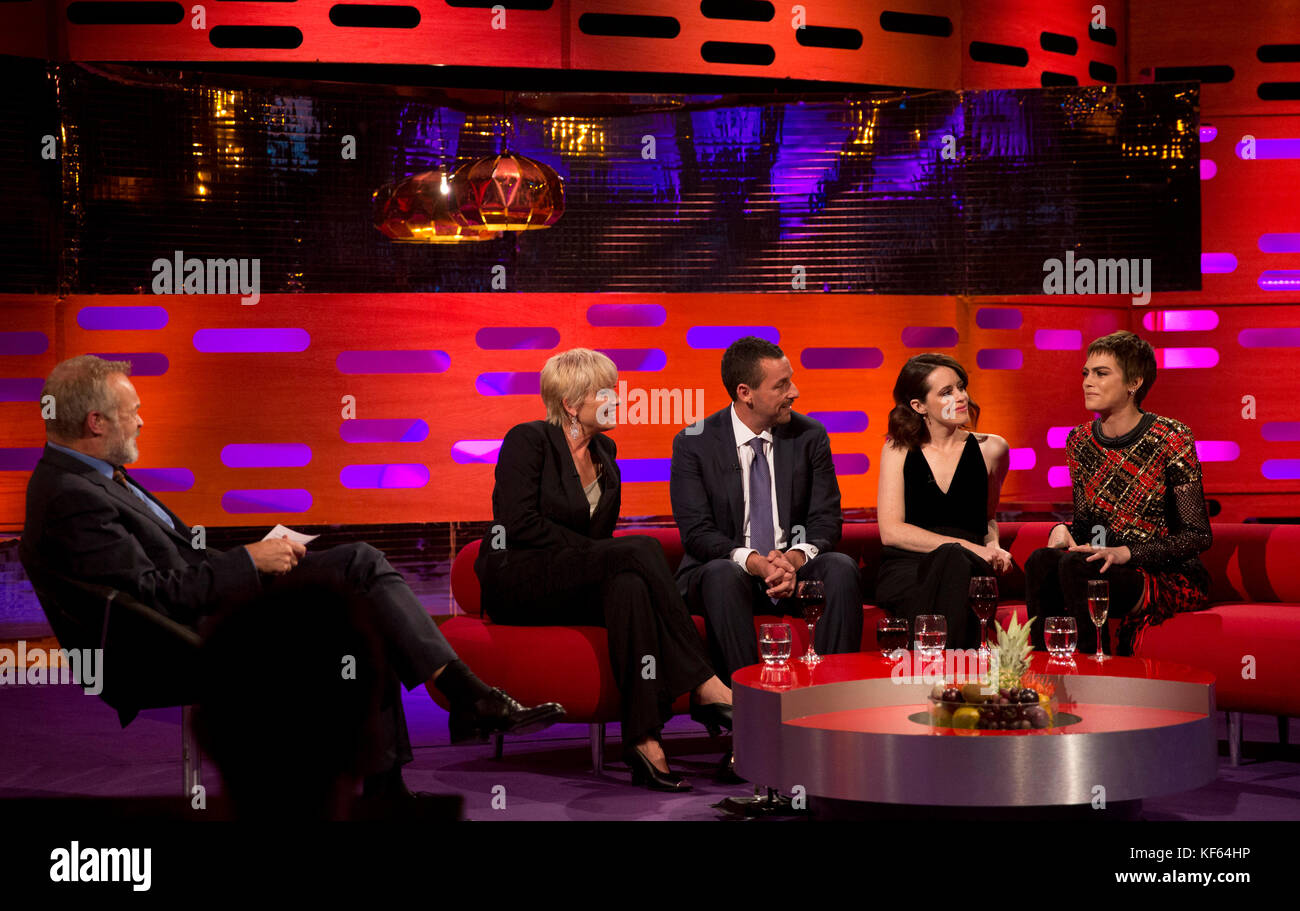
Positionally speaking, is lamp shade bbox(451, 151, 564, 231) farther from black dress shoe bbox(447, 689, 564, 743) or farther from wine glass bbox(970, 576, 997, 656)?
wine glass bbox(970, 576, 997, 656)

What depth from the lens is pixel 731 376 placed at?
4.40m

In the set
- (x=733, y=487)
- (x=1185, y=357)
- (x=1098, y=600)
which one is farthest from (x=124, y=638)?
(x=1185, y=357)

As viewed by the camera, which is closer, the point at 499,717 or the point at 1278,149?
the point at 499,717

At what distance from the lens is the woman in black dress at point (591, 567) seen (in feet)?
12.4

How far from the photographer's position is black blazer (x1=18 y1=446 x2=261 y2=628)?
322 cm

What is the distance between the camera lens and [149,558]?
133 inches

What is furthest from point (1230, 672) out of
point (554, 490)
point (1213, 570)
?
point (554, 490)

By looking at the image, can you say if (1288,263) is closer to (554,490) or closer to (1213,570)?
(1213,570)

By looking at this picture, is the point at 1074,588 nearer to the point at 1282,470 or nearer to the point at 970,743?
the point at 970,743

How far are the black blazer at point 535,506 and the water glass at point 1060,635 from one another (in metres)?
1.37

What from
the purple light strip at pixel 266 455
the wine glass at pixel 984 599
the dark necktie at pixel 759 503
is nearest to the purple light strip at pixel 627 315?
the purple light strip at pixel 266 455

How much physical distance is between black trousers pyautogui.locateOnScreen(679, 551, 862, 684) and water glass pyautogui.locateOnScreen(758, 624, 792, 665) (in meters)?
0.59

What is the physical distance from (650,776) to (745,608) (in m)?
0.57

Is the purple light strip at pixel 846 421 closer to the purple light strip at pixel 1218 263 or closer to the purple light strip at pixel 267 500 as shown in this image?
the purple light strip at pixel 1218 263
